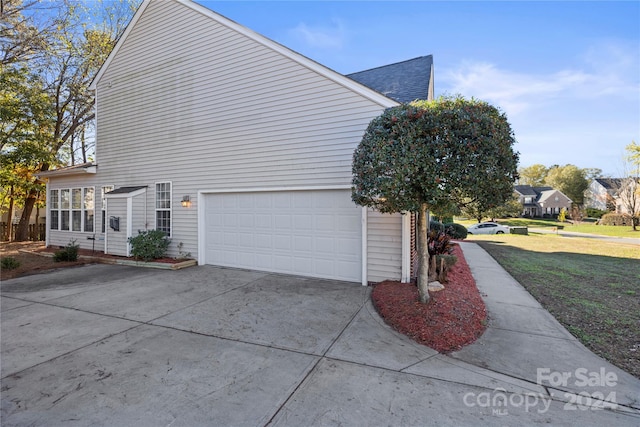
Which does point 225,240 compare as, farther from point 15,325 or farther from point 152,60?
point 152,60

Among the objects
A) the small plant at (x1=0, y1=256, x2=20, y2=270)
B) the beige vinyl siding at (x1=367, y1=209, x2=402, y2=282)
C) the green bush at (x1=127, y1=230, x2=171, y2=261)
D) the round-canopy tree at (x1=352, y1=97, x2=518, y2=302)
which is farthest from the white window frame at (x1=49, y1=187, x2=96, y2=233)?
the round-canopy tree at (x1=352, y1=97, x2=518, y2=302)

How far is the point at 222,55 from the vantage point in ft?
26.9

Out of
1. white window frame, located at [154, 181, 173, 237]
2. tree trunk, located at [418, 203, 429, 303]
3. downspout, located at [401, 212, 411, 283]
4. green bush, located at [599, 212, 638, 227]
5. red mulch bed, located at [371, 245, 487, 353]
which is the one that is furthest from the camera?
green bush, located at [599, 212, 638, 227]

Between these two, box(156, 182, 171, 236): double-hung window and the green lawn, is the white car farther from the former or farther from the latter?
box(156, 182, 171, 236): double-hung window

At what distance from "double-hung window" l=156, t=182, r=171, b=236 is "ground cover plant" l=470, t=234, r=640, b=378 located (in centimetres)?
996

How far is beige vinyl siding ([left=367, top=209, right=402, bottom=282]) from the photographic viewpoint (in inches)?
242

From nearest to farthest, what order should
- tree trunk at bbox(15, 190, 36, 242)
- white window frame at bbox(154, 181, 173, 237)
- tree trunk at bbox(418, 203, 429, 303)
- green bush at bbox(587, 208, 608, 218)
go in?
1. tree trunk at bbox(418, 203, 429, 303)
2. white window frame at bbox(154, 181, 173, 237)
3. tree trunk at bbox(15, 190, 36, 242)
4. green bush at bbox(587, 208, 608, 218)

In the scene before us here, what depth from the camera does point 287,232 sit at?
7.36 meters

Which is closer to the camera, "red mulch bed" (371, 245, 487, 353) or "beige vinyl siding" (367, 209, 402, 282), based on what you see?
"red mulch bed" (371, 245, 487, 353)

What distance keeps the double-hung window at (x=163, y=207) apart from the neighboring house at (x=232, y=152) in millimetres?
44

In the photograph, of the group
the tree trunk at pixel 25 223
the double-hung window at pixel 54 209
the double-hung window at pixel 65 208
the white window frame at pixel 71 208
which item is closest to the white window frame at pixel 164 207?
the white window frame at pixel 71 208

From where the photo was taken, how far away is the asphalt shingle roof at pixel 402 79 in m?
7.64

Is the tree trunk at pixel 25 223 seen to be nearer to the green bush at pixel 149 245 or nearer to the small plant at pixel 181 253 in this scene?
the green bush at pixel 149 245

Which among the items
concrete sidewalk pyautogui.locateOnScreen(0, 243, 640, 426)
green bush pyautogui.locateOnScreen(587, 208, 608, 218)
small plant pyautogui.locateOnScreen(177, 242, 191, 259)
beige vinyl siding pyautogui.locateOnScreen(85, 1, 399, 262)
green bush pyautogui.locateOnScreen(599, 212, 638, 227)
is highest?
beige vinyl siding pyautogui.locateOnScreen(85, 1, 399, 262)
